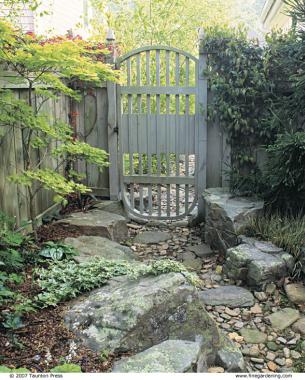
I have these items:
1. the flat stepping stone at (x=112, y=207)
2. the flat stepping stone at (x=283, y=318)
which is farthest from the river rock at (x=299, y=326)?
the flat stepping stone at (x=112, y=207)

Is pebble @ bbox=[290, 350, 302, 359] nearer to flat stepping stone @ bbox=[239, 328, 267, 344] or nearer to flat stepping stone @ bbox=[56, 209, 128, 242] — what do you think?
flat stepping stone @ bbox=[239, 328, 267, 344]

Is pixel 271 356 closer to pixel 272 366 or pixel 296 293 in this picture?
pixel 272 366

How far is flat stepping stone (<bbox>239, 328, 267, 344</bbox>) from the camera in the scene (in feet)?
9.04

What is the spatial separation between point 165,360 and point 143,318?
43 centimetres

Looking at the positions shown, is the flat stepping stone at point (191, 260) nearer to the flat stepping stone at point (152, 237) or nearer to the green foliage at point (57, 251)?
the flat stepping stone at point (152, 237)

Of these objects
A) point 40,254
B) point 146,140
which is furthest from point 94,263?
point 146,140

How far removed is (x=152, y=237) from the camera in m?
4.84

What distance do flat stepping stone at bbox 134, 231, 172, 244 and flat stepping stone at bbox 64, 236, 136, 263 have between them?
31.3 inches

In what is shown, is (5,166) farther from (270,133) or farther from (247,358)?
(270,133)

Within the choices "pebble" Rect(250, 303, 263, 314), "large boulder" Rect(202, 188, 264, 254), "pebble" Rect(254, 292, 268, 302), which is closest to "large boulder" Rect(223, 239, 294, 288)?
"pebble" Rect(254, 292, 268, 302)

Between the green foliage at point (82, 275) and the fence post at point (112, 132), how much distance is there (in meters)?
2.36

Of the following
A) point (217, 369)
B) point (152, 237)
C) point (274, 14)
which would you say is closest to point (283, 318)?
point (217, 369)

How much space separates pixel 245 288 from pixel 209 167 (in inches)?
75.5

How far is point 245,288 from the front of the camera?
137 inches
